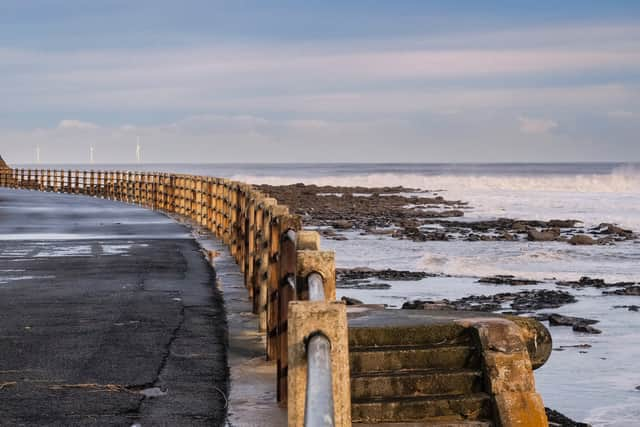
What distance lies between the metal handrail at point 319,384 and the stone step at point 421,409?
2.43 meters

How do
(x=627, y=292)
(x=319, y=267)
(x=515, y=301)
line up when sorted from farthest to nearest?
(x=627, y=292)
(x=515, y=301)
(x=319, y=267)

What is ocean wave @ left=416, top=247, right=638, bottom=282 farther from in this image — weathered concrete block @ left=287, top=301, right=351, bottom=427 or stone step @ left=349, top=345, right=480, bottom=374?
weathered concrete block @ left=287, top=301, right=351, bottom=427

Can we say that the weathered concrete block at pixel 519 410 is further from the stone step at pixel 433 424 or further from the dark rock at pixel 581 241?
the dark rock at pixel 581 241

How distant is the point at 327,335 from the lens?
4.38 metres

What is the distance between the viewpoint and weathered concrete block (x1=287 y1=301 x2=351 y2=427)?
4.36m

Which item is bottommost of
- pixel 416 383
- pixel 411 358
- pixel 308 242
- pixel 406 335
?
pixel 416 383

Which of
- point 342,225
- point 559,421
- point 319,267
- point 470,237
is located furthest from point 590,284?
point 342,225

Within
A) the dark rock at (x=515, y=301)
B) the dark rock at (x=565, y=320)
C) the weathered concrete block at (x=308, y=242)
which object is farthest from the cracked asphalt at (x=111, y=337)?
the dark rock at (x=565, y=320)

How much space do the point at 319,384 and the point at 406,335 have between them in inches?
127

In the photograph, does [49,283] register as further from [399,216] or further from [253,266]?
[399,216]

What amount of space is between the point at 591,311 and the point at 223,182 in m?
7.17

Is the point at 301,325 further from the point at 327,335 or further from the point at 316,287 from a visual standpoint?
the point at 316,287

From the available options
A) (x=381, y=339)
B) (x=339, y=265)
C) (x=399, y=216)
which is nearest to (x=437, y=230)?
(x=399, y=216)

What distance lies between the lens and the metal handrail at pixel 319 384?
3684 mm
